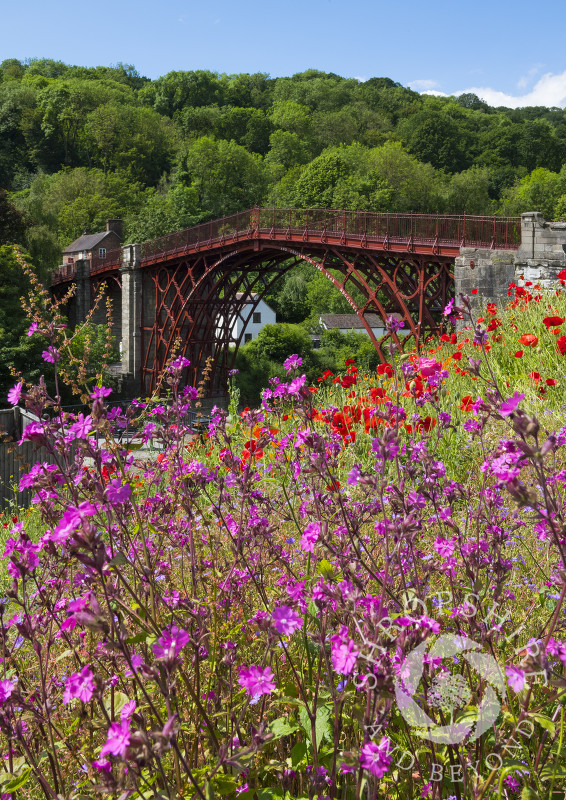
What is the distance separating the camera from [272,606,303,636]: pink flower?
4.33 feet

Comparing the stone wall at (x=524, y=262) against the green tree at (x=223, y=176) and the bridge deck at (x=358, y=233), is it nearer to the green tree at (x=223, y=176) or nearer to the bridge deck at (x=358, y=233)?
the bridge deck at (x=358, y=233)

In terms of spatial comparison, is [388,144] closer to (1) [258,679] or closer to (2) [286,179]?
(2) [286,179]

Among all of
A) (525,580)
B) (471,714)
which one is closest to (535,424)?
(471,714)

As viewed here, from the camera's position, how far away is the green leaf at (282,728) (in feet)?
5.64

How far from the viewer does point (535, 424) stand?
1.18m

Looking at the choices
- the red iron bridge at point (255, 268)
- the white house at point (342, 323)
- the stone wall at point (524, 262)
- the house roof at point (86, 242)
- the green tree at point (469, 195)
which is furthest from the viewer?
the green tree at point (469, 195)

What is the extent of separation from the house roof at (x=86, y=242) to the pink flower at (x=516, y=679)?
51866mm

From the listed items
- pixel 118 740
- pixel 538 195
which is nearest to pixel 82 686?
pixel 118 740

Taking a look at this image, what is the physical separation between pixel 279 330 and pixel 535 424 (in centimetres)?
4712

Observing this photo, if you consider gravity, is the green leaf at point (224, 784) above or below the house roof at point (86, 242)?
below

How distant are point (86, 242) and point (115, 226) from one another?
354 cm

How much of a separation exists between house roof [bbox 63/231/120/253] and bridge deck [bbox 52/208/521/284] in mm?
18215

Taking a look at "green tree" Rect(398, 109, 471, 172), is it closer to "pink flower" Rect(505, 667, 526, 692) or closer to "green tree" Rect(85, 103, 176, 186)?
"green tree" Rect(85, 103, 176, 186)

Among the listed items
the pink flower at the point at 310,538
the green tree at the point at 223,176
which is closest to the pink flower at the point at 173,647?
the pink flower at the point at 310,538
